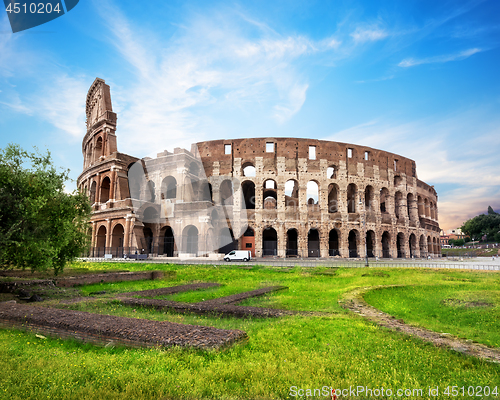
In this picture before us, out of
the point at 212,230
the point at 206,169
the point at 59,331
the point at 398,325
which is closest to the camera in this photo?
the point at 59,331

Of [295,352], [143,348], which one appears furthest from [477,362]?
[143,348]

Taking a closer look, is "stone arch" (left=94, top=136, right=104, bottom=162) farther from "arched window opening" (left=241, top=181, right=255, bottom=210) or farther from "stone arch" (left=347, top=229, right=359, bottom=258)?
"stone arch" (left=347, top=229, right=359, bottom=258)

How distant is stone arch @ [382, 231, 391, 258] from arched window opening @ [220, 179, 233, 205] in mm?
21575

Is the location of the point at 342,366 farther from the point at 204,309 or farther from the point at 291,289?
the point at 291,289

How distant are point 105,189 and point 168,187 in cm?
872

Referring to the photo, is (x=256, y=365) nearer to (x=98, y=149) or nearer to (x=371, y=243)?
(x=371, y=243)

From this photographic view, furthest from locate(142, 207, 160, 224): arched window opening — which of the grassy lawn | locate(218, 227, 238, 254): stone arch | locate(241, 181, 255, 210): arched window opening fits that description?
the grassy lawn

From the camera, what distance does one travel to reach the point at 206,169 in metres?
39.5

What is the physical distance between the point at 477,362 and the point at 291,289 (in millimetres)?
8159

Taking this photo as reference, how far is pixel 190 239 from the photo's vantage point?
3594cm

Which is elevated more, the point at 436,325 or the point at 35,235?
the point at 35,235

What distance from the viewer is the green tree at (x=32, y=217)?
9.61 m

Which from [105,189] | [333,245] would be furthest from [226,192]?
[105,189]

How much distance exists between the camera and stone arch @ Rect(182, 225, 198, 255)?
34.9m
